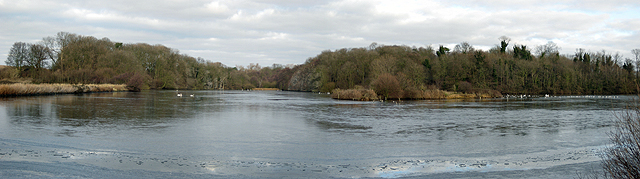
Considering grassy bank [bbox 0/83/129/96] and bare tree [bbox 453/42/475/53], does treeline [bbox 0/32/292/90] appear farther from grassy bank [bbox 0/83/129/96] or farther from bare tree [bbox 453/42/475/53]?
bare tree [bbox 453/42/475/53]

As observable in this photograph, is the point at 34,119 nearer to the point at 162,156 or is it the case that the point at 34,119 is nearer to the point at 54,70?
the point at 162,156

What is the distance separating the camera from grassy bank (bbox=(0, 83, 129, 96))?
30.7 metres

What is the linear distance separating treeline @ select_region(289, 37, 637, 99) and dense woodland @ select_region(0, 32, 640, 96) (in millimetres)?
147

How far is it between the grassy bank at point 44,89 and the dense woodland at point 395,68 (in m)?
5.08

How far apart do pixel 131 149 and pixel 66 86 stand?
39.5 meters

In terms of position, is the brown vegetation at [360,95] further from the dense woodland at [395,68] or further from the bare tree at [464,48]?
the bare tree at [464,48]

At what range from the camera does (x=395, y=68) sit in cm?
5134

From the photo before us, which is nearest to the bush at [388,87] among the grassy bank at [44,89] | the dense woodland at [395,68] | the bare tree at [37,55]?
the dense woodland at [395,68]

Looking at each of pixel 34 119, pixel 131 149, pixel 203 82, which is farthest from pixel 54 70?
pixel 131 149

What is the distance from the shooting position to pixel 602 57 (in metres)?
69.2

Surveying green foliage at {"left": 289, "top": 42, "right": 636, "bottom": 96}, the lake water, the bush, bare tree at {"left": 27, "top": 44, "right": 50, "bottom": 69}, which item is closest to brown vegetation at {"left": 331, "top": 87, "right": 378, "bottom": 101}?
the bush

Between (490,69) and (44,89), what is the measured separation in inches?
2240

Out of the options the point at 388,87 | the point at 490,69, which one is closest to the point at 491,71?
the point at 490,69

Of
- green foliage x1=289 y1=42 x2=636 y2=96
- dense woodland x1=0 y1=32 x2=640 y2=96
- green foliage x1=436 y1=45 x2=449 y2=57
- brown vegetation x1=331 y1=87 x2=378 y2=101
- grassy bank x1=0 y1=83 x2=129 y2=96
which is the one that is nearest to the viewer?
grassy bank x1=0 y1=83 x2=129 y2=96
